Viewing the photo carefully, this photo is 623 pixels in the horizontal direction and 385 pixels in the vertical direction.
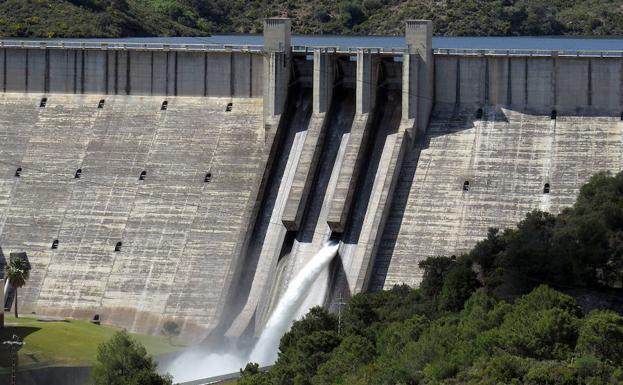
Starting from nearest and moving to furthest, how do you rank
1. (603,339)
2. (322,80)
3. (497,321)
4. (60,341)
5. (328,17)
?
(603,339) < (497,321) < (60,341) < (322,80) < (328,17)

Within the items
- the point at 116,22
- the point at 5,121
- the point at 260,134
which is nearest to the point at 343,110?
the point at 260,134

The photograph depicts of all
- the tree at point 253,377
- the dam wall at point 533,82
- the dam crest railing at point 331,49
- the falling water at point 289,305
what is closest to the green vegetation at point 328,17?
the dam crest railing at point 331,49

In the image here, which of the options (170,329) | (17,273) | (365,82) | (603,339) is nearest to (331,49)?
(365,82)

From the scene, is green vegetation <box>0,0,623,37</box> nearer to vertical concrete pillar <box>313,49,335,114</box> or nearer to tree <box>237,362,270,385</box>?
vertical concrete pillar <box>313,49,335,114</box>

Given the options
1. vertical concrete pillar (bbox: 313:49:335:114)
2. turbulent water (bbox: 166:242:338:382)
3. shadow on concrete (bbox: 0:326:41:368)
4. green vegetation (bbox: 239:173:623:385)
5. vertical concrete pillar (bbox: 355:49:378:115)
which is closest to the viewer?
green vegetation (bbox: 239:173:623:385)

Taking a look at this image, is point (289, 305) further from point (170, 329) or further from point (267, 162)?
point (267, 162)

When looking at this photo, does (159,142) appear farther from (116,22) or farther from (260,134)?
(116,22)

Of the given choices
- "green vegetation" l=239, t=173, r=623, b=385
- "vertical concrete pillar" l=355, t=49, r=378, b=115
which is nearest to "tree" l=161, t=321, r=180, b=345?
"green vegetation" l=239, t=173, r=623, b=385

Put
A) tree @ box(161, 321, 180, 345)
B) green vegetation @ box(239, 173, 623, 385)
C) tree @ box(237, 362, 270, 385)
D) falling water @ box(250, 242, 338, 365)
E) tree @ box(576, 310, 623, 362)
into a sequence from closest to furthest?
1. green vegetation @ box(239, 173, 623, 385)
2. tree @ box(576, 310, 623, 362)
3. tree @ box(237, 362, 270, 385)
4. falling water @ box(250, 242, 338, 365)
5. tree @ box(161, 321, 180, 345)
